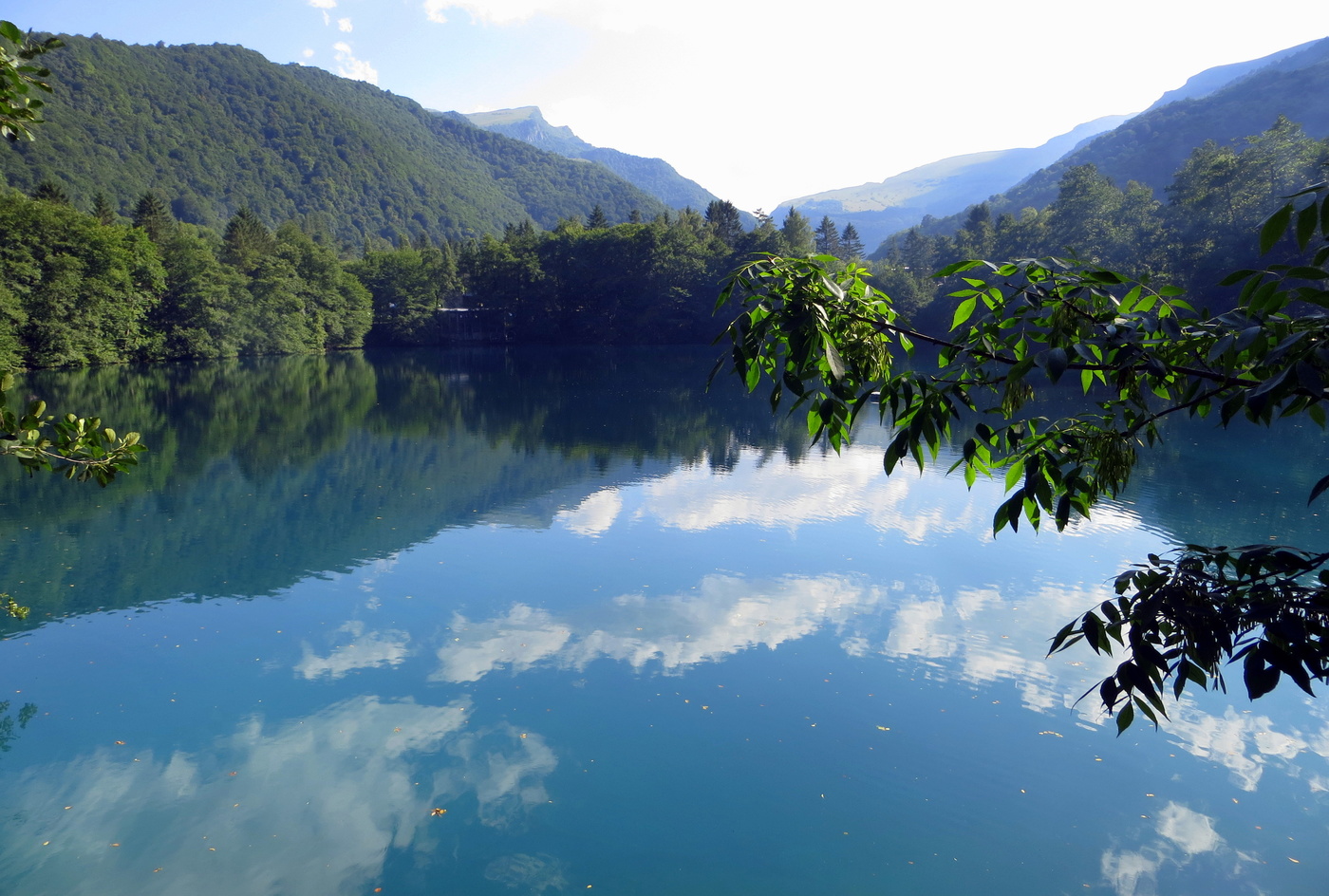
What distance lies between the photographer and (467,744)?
693 cm

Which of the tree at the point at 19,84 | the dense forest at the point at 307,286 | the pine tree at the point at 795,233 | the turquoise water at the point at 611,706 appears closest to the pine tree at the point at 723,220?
the dense forest at the point at 307,286

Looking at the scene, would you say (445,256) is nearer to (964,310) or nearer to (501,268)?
(501,268)

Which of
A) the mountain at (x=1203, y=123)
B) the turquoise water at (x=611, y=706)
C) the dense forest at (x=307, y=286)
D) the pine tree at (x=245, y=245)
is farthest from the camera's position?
the mountain at (x=1203, y=123)

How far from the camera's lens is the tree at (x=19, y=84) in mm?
2531

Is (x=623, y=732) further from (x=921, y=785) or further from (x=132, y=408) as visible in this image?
(x=132, y=408)

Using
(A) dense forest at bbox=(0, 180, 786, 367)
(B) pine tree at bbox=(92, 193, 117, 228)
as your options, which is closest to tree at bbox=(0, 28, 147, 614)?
(A) dense forest at bbox=(0, 180, 786, 367)

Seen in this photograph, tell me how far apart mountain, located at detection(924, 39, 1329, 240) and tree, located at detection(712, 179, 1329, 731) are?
105m

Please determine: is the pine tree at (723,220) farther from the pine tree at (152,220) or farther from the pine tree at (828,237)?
the pine tree at (152,220)

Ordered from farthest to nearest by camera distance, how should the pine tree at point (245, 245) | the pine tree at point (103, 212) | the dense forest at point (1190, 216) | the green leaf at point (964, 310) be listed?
the pine tree at point (245, 245) < the pine tree at point (103, 212) < the dense forest at point (1190, 216) < the green leaf at point (964, 310)

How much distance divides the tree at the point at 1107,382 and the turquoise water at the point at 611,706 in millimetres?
4277

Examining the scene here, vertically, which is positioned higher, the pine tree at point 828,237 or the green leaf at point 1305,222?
the pine tree at point 828,237

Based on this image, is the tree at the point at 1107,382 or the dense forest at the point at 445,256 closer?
the tree at the point at 1107,382

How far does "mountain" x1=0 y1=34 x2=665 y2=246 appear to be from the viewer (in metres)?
129

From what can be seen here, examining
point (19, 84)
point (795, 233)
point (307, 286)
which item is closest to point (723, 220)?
point (795, 233)
